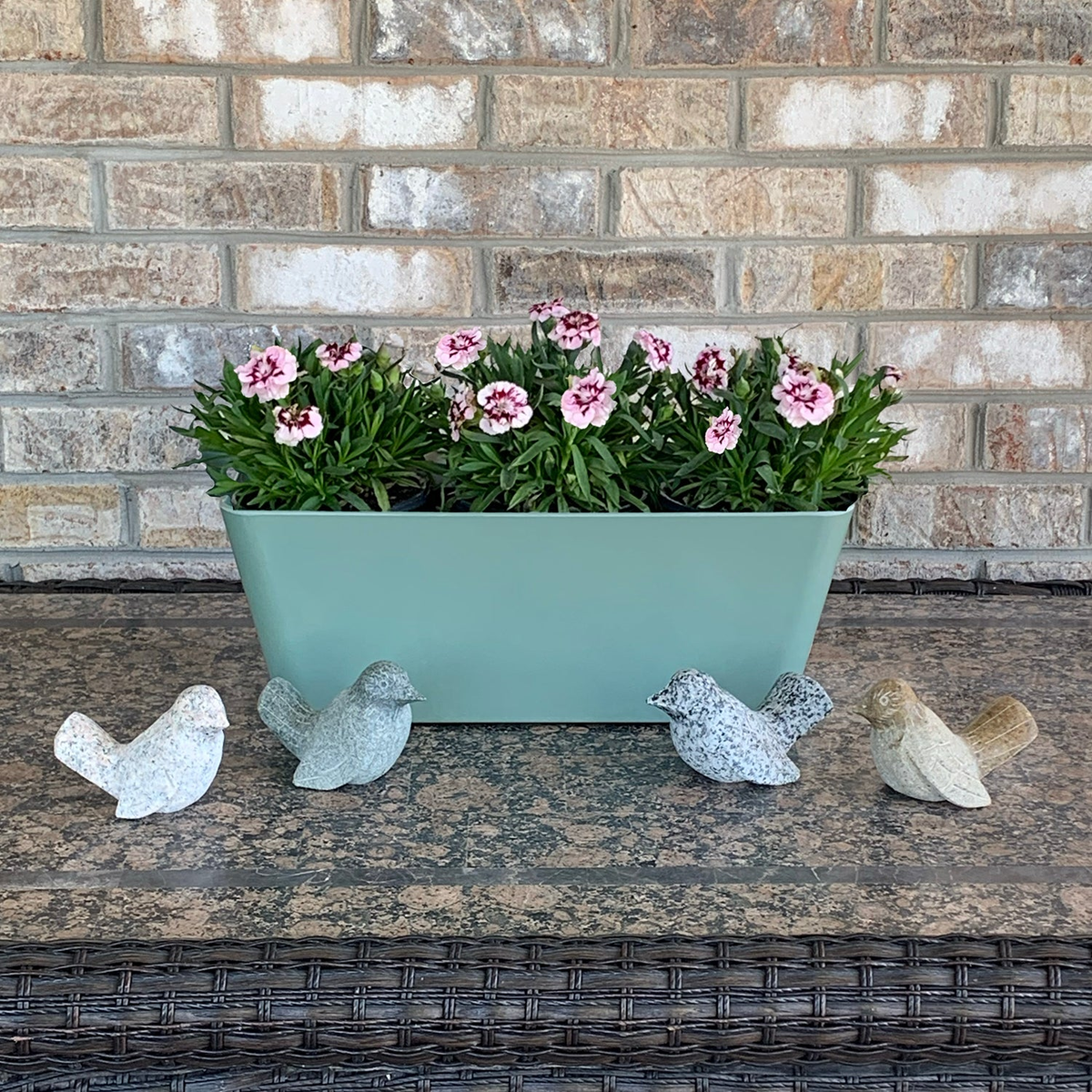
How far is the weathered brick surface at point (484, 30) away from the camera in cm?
134

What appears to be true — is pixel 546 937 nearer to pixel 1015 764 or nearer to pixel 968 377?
pixel 1015 764

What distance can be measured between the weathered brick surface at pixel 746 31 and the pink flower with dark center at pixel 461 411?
602mm

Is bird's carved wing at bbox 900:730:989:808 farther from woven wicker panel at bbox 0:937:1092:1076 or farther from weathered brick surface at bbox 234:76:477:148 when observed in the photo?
weathered brick surface at bbox 234:76:477:148

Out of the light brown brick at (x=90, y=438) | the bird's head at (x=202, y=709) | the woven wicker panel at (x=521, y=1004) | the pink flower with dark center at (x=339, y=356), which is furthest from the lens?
the light brown brick at (x=90, y=438)

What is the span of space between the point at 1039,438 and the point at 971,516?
0.38 feet

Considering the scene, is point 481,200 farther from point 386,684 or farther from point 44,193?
point 386,684

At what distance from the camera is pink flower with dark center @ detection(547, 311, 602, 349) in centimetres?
93

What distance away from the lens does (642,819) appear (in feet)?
2.77

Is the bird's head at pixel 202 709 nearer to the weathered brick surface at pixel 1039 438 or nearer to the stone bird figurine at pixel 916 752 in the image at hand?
the stone bird figurine at pixel 916 752

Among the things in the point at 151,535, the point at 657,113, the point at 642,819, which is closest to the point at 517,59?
the point at 657,113

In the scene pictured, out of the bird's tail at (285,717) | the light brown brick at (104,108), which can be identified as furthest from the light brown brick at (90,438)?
the bird's tail at (285,717)

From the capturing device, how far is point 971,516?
1491mm

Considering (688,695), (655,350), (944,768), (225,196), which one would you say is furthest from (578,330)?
(225,196)

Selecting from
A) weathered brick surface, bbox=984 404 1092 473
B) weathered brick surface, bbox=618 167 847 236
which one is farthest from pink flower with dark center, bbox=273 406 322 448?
weathered brick surface, bbox=984 404 1092 473
